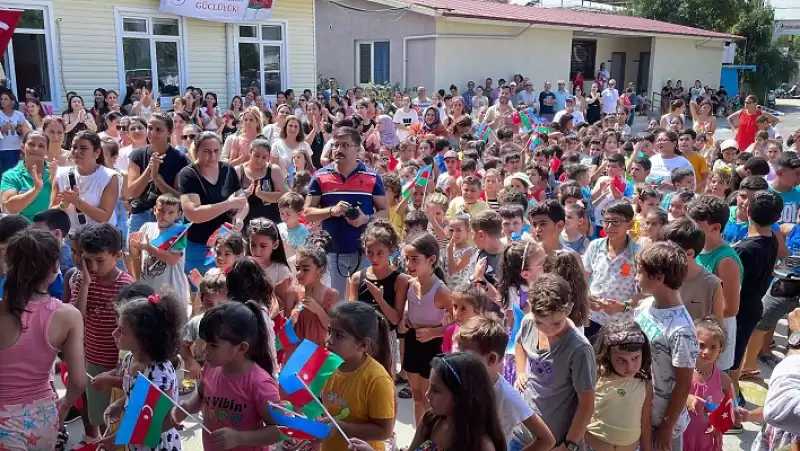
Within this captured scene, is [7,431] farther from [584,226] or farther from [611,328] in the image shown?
[584,226]

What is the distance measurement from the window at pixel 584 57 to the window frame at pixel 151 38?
16.5 m

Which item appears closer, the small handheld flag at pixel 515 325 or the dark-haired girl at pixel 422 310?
the small handheld flag at pixel 515 325

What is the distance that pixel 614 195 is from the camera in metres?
6.50

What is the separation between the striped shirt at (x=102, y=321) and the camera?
3537 mm

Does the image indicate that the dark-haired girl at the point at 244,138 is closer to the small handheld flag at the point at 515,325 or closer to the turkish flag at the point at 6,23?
the turkish flag at the point at 6,23

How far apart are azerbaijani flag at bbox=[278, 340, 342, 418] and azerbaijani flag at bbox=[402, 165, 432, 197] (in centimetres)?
384

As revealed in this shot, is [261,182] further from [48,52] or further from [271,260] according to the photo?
[48,52]

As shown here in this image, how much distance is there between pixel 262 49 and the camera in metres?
16.5

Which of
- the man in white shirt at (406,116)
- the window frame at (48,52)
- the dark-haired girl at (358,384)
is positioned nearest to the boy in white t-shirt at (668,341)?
the dark-haired girl at (358,384)

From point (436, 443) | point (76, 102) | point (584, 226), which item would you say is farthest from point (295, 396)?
point (76, 102)

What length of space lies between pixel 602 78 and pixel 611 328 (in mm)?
22033

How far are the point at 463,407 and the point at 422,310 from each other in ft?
5.20

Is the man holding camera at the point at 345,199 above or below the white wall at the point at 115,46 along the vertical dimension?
below

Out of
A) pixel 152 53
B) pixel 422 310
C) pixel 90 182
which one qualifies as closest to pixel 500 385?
pixel 422 310
